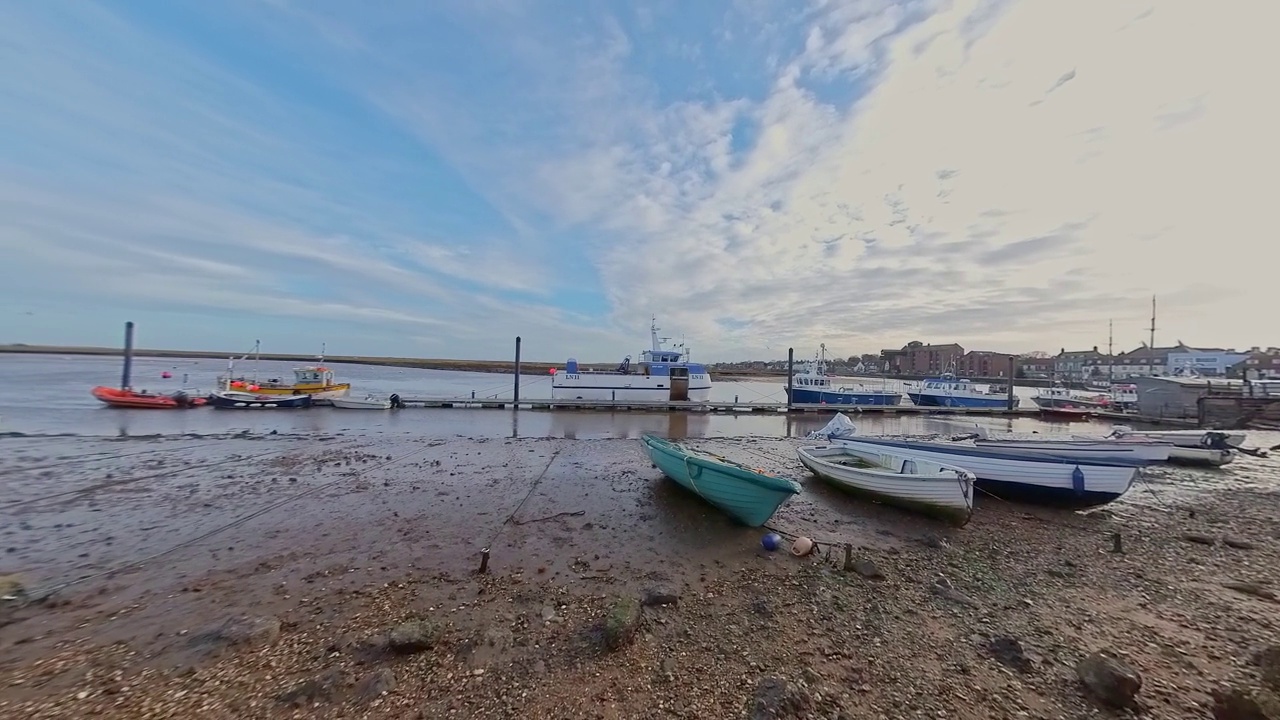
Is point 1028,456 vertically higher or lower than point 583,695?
higher

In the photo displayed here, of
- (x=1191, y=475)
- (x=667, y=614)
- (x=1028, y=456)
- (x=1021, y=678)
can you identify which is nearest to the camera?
(x=1021, y=678)

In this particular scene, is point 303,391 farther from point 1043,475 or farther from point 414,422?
point 1043,475

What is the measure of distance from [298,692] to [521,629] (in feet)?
6.46

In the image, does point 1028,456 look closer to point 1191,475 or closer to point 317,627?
point 1191,475

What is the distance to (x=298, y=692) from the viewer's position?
3.89 metres

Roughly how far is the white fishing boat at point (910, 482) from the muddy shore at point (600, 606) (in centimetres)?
40

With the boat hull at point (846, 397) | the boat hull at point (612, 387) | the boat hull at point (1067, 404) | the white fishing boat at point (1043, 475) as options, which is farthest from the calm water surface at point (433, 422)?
Result: the white fishing boat at point (1043, 475)

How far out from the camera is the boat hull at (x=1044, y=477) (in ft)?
31.6

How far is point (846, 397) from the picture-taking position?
3816cm

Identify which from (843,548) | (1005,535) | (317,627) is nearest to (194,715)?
(317,627)

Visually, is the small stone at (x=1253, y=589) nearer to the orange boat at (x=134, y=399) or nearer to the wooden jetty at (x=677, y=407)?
the wooden jetty at (x=677, y=407)

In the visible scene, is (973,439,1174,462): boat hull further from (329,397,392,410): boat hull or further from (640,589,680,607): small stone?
(329,397,392,410): boat hull

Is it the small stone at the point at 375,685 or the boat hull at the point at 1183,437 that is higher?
the boat hull at the point at 1183,437

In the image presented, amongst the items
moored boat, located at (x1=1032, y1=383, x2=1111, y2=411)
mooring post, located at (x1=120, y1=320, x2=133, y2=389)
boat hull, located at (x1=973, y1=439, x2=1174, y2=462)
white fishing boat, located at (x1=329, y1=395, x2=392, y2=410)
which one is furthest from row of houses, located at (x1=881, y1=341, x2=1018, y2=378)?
mooring post, located at (x1=120, y1=320, x2=133, y2=389)
